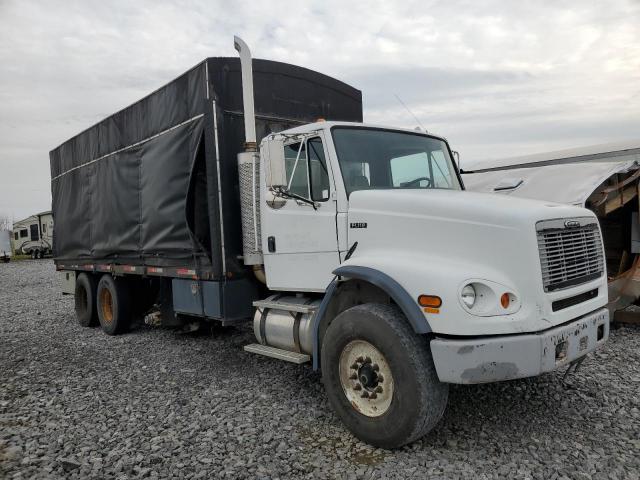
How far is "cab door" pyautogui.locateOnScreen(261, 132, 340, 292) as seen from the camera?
14.5ft

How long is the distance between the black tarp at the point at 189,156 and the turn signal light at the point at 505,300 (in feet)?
10.1

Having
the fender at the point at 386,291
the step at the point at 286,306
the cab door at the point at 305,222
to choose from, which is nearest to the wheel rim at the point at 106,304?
the step at the point at 286,306

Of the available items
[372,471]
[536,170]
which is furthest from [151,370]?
[536,170]

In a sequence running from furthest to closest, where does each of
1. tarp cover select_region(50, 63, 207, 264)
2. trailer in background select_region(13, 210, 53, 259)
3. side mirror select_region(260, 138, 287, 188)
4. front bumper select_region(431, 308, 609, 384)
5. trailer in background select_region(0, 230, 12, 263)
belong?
1. trailer in background select_region(13, 210, 53, 259)
2. trailer in background select_region(0, 230, 12, 263)
3. tarp cover select_region(50, 63, 207, 264)
4. side mirror select_region(260, 138, 287, 188)
5. front bumper select_region(431, 308, 609, 384)

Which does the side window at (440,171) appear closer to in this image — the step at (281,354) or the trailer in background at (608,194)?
the step at (281,354)

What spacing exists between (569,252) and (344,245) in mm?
1733

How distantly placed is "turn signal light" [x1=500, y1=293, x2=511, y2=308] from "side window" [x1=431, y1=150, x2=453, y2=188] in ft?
5.76

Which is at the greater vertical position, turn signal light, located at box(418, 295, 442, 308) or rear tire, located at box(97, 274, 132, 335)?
turn signal light, located at box(418, 295, 442, 308)

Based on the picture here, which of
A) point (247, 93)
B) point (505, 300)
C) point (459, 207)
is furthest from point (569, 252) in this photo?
point (247, 93)

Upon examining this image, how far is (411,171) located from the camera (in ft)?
15.6

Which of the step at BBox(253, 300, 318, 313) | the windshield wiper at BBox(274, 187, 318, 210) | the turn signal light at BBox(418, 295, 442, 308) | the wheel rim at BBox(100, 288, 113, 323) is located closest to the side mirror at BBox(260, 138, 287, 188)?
the windshield wiper at BBox(274, 187, 318, 210)

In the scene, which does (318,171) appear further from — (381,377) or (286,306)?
(381,377)

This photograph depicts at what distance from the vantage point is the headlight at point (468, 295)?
3.33 metres

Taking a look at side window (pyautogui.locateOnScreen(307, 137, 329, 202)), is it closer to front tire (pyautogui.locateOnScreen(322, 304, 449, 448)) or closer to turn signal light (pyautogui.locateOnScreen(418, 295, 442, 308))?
front tire (pyautogui.locateOnScreen(322, 304, 449, 448))
